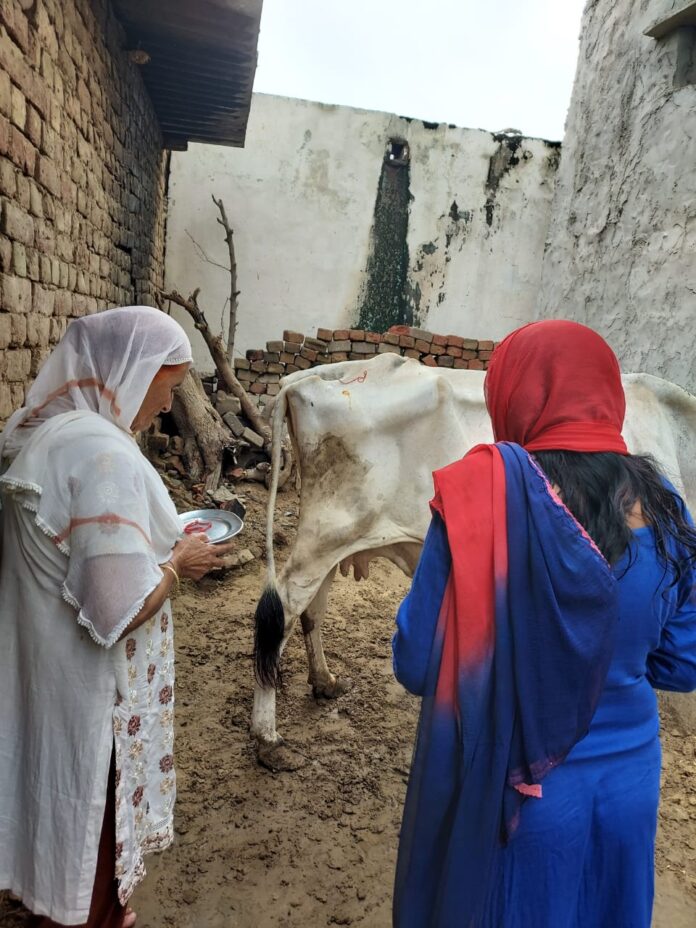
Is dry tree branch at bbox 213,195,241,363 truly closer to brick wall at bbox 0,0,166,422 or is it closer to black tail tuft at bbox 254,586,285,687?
brick wall at bbox 0,0,166,422

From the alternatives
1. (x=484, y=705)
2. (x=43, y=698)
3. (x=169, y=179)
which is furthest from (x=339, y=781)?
(x=169, y=179)

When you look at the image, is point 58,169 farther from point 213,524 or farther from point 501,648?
point 501,648

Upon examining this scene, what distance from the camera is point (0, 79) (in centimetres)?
240

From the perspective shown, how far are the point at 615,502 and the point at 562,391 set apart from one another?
23cm

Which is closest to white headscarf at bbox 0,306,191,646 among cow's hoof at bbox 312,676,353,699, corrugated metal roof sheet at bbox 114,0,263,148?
cow's hoof at bbox 312,676,353,699

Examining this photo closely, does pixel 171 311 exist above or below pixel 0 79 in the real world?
below

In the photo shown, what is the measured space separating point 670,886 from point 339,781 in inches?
52.1

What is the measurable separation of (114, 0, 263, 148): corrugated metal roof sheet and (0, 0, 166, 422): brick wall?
0.21 meters

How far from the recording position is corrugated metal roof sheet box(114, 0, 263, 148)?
412 cm

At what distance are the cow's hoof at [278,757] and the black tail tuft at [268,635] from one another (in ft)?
0.93

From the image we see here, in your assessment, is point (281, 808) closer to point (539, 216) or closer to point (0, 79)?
point (0, 79)

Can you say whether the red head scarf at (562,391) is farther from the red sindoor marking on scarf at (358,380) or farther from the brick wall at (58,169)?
the brick wall at (58,169)

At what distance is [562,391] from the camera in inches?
44.6

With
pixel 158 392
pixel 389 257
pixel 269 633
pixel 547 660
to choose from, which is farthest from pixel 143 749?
pixel 389 257
